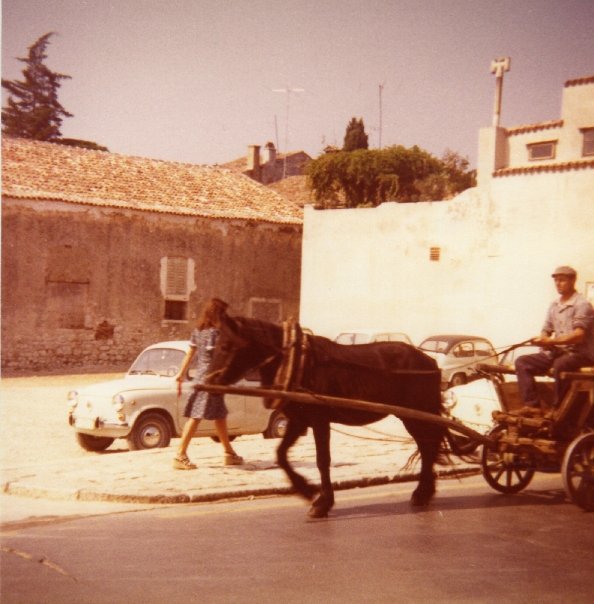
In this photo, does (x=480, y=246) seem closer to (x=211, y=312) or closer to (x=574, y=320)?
(x=574, y=320)

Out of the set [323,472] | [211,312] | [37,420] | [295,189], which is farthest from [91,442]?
[295,189]

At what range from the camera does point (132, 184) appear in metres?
25.8

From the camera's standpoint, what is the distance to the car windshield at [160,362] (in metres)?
11.3

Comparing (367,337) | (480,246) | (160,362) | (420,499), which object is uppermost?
(480,246)

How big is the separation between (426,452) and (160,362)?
4844mm

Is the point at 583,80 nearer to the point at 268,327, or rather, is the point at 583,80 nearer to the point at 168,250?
the point at 268,327

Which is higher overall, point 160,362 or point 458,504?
point 160,362

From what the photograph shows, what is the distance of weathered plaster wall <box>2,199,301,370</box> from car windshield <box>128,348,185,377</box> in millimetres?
11091

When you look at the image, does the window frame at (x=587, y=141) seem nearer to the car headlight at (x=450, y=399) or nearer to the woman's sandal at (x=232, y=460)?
the car headlight at (x=450, y=399)

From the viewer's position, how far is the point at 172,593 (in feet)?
16.5

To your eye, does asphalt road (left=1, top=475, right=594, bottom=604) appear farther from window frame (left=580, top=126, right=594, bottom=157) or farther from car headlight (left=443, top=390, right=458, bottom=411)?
window frame (left=580, top=126, right=594, bottom=157)

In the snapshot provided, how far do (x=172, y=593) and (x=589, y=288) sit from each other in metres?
10.0

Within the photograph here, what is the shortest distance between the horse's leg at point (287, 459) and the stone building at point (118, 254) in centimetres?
1594

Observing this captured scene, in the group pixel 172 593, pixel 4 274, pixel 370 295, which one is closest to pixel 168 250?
pixel 4 274
